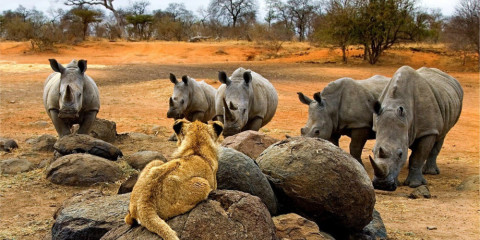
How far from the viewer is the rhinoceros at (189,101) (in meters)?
12.4

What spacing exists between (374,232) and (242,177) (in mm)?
1895

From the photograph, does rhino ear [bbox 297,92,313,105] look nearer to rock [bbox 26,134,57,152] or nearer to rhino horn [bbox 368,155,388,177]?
rhino horn [bbox 368,155,388,177]

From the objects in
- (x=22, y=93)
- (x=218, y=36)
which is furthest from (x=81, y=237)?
(x=218, y=36)

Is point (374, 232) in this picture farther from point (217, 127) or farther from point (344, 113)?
point (344, 113)

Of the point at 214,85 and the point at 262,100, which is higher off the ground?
the point at 262,100

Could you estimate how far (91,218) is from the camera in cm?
511

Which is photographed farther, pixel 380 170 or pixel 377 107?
pixel 377 107

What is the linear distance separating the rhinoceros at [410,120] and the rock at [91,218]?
4.10 meters

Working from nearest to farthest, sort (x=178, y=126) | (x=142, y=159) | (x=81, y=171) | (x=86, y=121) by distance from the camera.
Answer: (x=178, y=126)
(x=81, y=171)
(x=142, y=159)
(x=86, y=121)

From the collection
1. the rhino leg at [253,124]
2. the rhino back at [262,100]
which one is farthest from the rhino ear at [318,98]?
the rhino leg at [253,124]

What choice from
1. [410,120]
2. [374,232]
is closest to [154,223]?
[374,232]

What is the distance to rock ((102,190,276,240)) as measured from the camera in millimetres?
3859

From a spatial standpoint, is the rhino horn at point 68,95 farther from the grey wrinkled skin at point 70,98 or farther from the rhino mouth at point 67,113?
the rhino mouth at point 67,113

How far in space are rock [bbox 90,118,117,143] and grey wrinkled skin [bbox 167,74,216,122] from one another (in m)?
1.35
